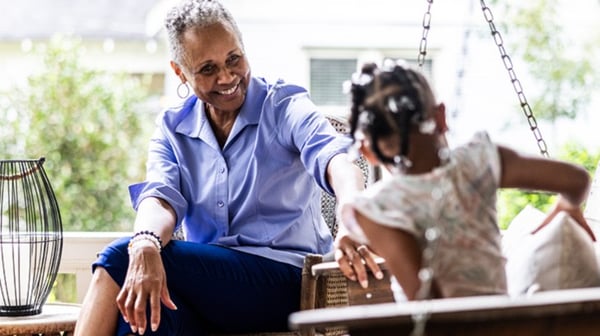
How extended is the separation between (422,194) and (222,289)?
1073mm

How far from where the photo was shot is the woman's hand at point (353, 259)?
228 centimetres

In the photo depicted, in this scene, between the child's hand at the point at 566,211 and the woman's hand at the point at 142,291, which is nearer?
the child's hand at the point at 566,211

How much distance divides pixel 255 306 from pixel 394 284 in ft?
3.08

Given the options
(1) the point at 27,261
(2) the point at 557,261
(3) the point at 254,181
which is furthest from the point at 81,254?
(2) the point at 557,261

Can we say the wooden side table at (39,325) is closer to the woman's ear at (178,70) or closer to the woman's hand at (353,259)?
the woman's ear at (178,70)

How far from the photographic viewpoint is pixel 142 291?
2457 mm

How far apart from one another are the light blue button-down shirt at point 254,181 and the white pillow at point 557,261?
0.88m

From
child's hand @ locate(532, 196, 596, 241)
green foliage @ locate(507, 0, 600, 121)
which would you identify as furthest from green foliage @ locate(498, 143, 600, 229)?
child's hand @ locate(532, 196, 596, 241)

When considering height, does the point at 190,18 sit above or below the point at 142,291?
above

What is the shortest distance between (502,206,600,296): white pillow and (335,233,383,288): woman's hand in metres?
0.37

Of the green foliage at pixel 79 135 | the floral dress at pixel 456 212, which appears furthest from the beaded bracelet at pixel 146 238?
the green foliage at pixel 79 135

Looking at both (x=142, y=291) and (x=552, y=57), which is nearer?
(x=142, y=291)

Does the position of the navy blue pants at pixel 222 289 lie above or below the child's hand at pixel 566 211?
below

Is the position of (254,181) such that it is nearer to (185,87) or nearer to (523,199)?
(185,87)
